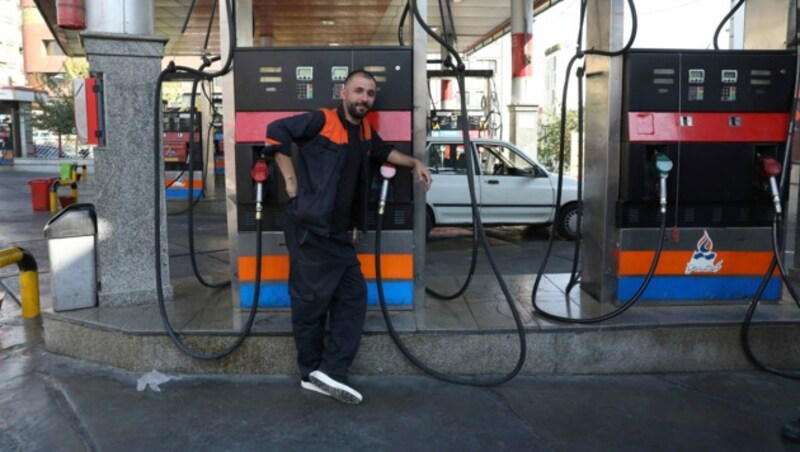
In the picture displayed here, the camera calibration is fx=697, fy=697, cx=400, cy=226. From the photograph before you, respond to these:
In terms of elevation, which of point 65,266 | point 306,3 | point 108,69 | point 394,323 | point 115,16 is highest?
point 306,3

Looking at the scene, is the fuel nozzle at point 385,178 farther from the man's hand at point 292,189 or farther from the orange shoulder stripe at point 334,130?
the man's hand at point 292,189

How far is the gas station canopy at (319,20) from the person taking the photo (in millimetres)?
13562

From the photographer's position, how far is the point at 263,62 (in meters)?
4.98

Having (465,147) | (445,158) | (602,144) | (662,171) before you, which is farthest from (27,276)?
(445,158)

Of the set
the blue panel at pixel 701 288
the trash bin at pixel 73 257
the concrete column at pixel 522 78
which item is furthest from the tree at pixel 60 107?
the blue panel at pixel 701 288

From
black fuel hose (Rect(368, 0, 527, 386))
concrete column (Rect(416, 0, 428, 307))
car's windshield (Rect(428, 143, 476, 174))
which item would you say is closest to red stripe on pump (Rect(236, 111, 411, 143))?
concrete column (Rect(416, 0, 428, 307))

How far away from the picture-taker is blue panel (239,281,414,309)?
5191 mm

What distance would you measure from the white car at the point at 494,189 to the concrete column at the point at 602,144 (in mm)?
4523

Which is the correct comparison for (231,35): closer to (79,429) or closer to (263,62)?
(263,62)

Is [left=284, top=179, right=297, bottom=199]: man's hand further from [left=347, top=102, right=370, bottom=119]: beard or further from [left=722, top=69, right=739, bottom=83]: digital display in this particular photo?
[left=722, top=69, right=739, bottom=83]: digital display

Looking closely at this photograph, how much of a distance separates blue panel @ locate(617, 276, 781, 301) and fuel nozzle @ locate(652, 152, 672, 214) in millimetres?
657

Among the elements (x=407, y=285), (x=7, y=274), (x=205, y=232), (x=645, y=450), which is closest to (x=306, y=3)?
(x=205, y=232)

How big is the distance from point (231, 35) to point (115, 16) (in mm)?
964

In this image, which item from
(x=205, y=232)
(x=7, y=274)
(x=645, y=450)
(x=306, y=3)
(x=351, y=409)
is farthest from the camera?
(x=306, y=3)
